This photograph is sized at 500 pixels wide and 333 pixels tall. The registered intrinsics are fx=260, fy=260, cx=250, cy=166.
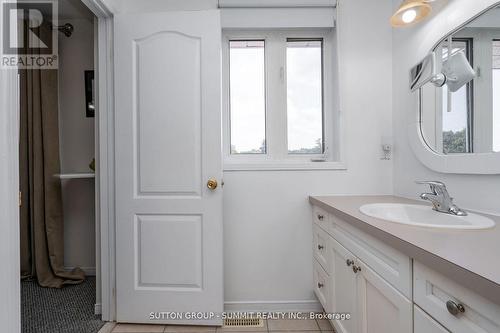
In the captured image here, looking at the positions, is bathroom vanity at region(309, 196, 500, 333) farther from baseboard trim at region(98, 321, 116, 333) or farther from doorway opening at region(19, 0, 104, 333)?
doorway opening at region(19, 0, 104, 333)

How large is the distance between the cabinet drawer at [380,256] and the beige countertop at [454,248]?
5 cm

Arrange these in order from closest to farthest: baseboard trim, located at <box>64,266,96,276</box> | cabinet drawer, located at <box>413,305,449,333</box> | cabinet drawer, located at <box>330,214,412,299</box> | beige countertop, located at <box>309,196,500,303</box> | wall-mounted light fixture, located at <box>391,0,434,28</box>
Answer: beige countertop, located at <box>309,196,500,303</box> → cabinet drawer, located at <box>413,305,449,333</box> → cabinet drawer, located at <box>330,214,412,299</box> → wall-mounted light fixture, located at <box>391,0,434,28</box> → baseboard trim, located at <box>64,266,96,276</box>

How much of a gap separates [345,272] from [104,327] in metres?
1.50

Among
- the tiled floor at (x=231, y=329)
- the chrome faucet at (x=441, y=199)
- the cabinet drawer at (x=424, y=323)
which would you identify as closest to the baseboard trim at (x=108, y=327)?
the tiled floor at (x=231, y=329)

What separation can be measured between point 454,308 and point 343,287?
733mm

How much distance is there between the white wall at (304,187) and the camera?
1830 millimetres

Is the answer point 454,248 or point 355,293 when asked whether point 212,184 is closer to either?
point 355,293

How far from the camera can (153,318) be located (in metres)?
1.65

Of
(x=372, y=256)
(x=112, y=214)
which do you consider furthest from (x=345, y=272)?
(x=112, y=214)

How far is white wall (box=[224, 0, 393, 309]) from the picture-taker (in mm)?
1830

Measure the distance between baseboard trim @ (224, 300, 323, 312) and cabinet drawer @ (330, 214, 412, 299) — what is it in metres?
0.80

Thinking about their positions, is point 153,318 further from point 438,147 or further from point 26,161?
point 438,147
